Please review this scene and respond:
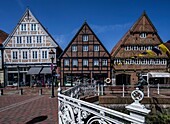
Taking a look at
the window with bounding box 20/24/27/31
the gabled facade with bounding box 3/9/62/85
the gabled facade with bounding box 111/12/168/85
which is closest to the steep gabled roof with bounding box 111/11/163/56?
the gabled facade with bounding box 111/12/168/85

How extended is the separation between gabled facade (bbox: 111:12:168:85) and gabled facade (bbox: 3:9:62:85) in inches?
470

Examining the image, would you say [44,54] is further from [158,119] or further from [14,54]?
[158,119]

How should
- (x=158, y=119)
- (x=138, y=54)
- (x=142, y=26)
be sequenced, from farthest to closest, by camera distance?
(x=142, y=26)
(x=138, y=54)
(x=158, y=119)

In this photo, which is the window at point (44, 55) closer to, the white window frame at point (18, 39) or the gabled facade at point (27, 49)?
the gabled facade at point (27, 49)

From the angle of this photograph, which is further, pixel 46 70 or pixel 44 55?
pixel 44 55

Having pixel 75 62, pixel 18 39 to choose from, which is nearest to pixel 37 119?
pixel 75 62

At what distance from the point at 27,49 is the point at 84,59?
10.7 metres

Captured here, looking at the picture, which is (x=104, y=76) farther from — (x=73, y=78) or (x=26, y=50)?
(x=26, y=50)

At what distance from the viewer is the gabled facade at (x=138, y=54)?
23.4 m

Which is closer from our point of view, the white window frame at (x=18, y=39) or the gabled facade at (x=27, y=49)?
the gabled facade at (x=27, y=49)

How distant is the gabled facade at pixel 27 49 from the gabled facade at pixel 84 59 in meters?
3.00

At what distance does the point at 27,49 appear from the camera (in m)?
24.8

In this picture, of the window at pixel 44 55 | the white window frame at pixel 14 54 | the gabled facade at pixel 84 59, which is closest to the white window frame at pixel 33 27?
the window at pixel 44 55

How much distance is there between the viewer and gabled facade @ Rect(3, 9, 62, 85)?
2469 cm
